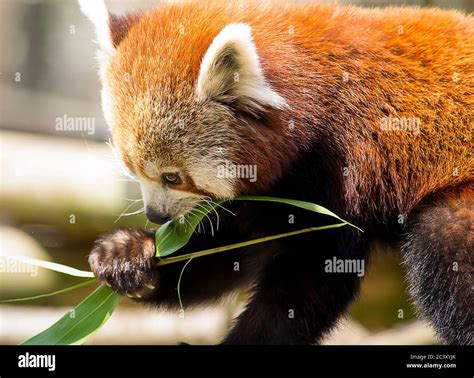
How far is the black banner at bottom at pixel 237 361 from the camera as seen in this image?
353cm

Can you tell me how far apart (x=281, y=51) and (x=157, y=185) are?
93cm

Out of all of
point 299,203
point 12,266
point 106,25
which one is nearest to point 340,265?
point 299,203

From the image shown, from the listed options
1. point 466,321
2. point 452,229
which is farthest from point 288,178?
point 466,321

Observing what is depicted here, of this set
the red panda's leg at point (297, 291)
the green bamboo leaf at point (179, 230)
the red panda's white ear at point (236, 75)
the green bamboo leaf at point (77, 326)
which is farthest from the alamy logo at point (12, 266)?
the red panda's white ear at point (236, 75)

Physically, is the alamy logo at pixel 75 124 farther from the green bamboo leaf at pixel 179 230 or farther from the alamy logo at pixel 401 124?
the alamy logo at pixel 401 124

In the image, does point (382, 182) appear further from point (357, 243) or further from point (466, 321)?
point (466, 321)

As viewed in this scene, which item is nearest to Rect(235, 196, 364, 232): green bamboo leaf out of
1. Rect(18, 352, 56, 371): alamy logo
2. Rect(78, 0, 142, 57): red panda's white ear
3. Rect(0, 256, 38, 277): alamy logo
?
Rect(78, 0, 142, 57): red panda's white ear

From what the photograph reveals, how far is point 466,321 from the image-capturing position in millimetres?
3393

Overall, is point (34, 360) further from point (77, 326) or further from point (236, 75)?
point (236, 75)

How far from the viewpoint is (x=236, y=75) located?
10.7 feet

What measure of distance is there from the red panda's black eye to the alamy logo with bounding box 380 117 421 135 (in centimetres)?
113

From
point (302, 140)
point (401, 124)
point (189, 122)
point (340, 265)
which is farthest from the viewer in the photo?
point (340, 265)

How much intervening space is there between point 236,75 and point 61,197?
343cm

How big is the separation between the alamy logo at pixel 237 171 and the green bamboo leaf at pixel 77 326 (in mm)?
910
